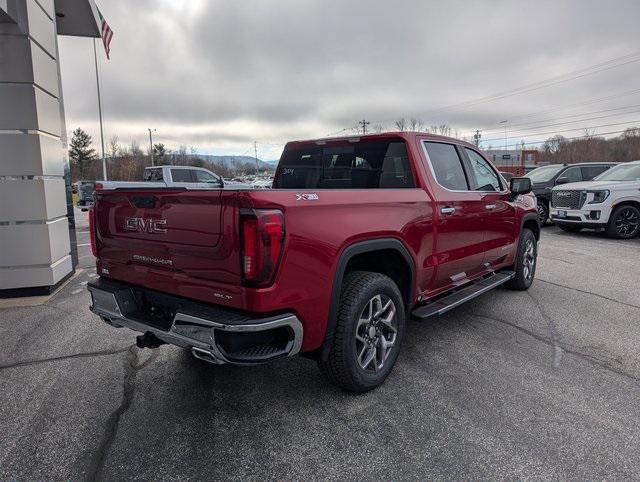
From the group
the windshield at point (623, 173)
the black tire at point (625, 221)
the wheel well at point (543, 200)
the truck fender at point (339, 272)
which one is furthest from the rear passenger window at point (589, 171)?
the truck fender at point (339, 272)

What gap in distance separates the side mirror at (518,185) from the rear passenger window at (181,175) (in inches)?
591

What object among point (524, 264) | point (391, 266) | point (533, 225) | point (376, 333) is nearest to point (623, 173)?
point (533, 225)

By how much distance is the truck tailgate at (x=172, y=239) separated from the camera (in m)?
2.41

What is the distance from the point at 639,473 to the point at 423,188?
232cm

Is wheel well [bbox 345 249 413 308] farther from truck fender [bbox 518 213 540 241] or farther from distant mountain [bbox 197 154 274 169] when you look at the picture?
distant mountain [bbox 197 154 274 169]

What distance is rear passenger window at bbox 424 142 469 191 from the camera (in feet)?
13.1

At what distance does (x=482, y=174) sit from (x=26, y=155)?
584 centimetres

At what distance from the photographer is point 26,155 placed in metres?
5.74

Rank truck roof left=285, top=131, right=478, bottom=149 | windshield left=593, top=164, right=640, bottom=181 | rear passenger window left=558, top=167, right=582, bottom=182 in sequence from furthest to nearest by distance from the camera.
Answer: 1. rear passenger window left=558, top=167, right=582, bottom=182
2. windshield left=593, top=164, right=640, bottom=181
3. truck roof left=285, top=131, right=478, bottom=149

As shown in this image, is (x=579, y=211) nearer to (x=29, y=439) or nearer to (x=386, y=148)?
(x=386, y=148)

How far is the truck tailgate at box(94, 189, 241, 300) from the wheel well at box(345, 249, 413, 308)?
116cm

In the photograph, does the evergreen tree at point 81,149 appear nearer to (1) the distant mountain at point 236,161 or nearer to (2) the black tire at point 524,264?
(1) the distant mountain at point 236,161

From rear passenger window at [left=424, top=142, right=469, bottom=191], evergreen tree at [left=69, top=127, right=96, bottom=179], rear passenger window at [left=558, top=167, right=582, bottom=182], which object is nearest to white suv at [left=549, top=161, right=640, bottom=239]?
rear passenger window at [left=558, top=167, right=582, bottom=182]

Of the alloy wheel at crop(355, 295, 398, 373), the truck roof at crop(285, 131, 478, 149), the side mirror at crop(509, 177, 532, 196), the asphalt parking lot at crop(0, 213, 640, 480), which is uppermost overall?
the truck roof at crop(285, 131, 478, 149)
